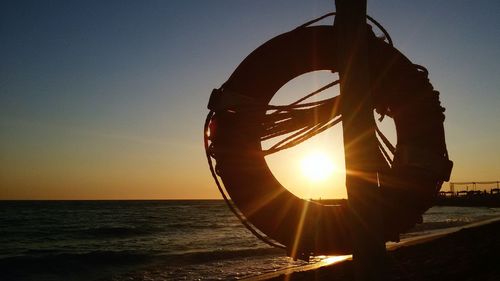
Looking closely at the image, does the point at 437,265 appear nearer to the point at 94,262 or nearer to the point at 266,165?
the point at 266,165

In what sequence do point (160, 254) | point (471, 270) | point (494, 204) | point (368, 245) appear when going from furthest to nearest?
point (494, 204)
point (160, 254)
point (471, 270)
point (368, 245)

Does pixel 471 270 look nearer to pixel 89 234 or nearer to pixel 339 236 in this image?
pixel 339 236

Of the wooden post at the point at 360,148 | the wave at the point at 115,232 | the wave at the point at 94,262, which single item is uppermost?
the wooden post at the point at 360,148

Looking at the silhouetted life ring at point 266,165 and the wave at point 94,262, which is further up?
the silhouetted life ring at point 266,165

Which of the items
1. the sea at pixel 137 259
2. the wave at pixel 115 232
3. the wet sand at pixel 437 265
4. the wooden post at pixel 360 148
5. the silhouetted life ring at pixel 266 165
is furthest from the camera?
the wave at pixel 115 232

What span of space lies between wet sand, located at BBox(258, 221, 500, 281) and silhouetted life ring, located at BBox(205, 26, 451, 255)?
134 cm

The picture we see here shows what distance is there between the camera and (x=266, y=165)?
3.87 meters

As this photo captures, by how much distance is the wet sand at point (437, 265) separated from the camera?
6188mm

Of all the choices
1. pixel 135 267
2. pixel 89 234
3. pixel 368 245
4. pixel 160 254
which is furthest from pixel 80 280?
pixel 89 234

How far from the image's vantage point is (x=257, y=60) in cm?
404

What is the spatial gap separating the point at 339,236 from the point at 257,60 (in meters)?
1.75

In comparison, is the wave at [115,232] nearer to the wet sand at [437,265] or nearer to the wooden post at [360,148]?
the wet sand at [437,265]

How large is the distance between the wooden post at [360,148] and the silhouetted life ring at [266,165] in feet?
2.22

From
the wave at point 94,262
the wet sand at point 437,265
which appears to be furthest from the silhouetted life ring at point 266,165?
the wave at point 94,262
